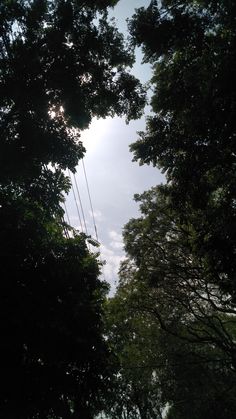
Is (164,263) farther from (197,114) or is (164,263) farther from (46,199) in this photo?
(197,114)

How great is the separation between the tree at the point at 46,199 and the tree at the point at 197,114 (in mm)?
2164

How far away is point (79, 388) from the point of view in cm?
1207

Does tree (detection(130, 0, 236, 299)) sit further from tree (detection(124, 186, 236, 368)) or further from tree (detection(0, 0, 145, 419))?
tree (detection(124, 186, 236, 368))

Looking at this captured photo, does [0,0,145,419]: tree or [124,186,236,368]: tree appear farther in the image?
[124,186,236,368]: tree

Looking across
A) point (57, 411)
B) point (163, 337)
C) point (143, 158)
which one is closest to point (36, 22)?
point (143, 158)

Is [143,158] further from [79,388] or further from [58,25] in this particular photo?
[79,388]

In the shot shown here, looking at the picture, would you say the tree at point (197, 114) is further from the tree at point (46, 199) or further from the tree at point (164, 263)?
the tree at point (164, 263)

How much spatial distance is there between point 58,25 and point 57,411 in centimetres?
1373

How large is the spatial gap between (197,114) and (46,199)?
6.22 meters

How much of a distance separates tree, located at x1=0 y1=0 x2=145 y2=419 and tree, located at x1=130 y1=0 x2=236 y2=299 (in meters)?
2.16

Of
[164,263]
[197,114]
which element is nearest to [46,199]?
[197,114]

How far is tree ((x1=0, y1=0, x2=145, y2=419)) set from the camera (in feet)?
36.5

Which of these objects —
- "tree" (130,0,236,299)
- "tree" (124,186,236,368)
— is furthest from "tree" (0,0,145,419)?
"tree" (124,186,236,368)

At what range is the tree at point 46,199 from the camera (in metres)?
11.1
